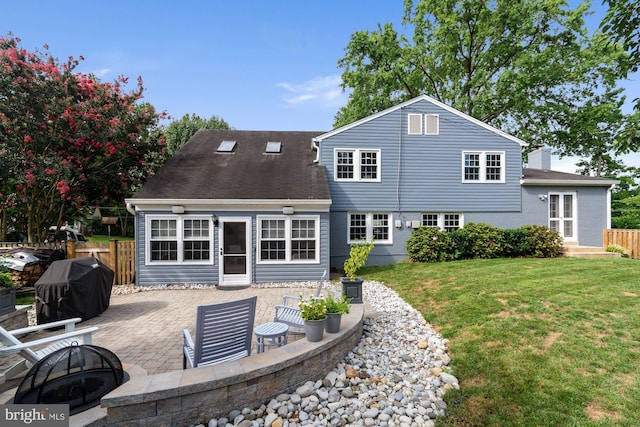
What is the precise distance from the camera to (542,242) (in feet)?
38.7

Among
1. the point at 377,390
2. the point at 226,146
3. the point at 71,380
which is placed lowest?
the point at 377,390

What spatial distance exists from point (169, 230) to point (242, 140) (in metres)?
6.55

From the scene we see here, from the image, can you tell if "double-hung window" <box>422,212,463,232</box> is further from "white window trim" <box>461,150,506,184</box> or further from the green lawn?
the green lawn

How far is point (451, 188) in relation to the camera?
12.9 meters

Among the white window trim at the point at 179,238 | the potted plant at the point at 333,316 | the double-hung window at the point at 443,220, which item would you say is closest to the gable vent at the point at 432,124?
the double-hung window at the point at 443,220

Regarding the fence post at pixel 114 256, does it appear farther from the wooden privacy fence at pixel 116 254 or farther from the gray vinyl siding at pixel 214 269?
the gray vinyl siding at pixel 214 269

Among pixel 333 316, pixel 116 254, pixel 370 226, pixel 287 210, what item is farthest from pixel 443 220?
pixel 116 254

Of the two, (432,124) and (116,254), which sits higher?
(432,124)

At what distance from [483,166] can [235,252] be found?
11.0 m

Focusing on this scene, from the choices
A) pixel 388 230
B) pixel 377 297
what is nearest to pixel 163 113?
pixel 388 230

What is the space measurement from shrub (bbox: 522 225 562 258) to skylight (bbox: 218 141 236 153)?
13.0m

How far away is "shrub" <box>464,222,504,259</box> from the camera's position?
1173 centimetres

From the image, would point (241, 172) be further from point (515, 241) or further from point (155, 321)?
point (515, 241)

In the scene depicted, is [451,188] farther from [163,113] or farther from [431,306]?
[163,113]
